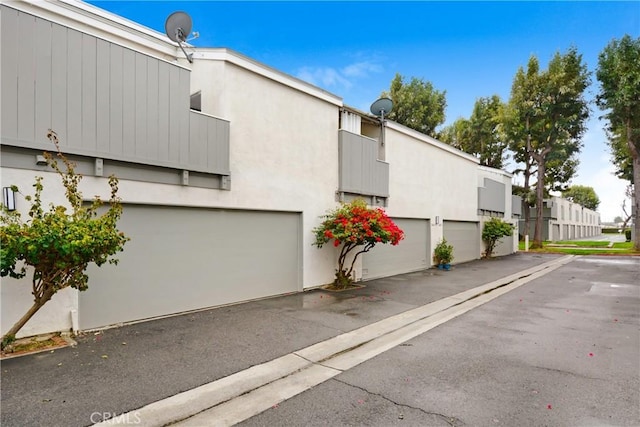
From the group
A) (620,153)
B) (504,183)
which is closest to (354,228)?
(504,183)

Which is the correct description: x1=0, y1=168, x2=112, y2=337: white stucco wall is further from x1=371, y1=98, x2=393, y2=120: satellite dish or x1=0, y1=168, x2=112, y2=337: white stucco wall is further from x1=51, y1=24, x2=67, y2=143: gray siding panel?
x1=371, y1=98, x2=393, y2=120: satellite dish

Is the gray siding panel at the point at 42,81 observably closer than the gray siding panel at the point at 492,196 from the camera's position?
Yes

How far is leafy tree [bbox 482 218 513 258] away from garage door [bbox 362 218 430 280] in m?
6.13

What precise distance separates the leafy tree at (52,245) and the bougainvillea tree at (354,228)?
17.1 feet

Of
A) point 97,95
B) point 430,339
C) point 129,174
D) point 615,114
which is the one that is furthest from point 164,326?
point 615,114

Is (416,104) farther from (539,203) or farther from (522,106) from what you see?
(539,203)

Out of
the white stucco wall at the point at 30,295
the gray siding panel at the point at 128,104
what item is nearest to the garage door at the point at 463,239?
the gray siding panel at the point at 128,104

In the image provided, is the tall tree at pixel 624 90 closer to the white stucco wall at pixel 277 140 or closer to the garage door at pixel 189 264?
the white stucco wall at pixel 277 140

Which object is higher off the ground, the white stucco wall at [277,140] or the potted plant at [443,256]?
the white stucco wall at [277,140]

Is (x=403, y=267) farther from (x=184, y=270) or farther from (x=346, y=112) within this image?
(x=184, y=270)

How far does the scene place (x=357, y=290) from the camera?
946 cm

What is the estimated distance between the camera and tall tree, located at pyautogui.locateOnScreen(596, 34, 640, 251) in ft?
65.8

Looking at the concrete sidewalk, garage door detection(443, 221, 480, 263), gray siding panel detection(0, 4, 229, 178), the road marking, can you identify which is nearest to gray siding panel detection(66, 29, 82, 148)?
gray siding panel detection(0, 4, 229, 178)

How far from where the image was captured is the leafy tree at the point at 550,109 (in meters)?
22.8
